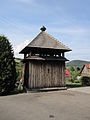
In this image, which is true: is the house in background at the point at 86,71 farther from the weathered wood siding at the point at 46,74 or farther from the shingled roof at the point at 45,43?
the weathered wood siding at the point at 46,74

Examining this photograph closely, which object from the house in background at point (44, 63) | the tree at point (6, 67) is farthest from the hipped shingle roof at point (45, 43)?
the tree at point (6, 67)

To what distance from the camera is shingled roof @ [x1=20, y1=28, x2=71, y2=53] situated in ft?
55.6

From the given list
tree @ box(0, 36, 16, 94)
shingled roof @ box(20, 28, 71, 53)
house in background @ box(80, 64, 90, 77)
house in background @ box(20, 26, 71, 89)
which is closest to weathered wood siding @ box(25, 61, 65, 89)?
house in background @ box(20, 26, 71, 89)

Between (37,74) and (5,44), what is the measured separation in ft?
15.5

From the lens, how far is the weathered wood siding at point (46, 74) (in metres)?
16.4

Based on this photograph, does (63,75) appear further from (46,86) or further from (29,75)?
(29,75)

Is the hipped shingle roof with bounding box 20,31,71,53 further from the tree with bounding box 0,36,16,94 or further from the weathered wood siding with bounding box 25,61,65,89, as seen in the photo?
the tree with bounding box 0,36,16,94

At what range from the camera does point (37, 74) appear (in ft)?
54.4

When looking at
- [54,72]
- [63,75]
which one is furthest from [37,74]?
[63,75]

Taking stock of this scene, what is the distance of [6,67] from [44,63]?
4.39 metres

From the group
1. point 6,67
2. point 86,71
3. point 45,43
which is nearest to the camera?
point 6,67

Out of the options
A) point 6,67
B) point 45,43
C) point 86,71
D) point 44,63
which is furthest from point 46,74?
point 86,71

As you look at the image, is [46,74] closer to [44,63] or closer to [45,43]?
[44,63]

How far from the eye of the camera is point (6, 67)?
14.8 m
